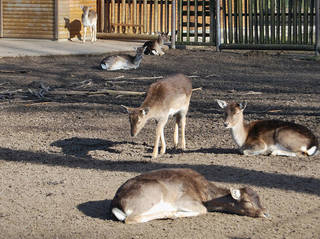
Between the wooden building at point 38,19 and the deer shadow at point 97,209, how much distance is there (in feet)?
53.6

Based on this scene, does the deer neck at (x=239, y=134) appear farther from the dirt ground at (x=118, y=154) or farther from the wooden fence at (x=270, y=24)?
the wooden fence at (x=270, y=24)

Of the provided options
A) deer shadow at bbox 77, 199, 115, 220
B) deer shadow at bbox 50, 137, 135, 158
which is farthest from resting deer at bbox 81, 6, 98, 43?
deer shadow at bbox 77, 199, 115, 220

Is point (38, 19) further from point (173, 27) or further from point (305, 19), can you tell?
point (305, 19)

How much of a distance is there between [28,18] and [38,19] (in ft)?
1.30

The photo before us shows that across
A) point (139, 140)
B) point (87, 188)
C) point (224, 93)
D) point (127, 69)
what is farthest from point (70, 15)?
point (87, 188)

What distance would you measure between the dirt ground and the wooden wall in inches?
210

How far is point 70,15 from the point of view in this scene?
2378 cm

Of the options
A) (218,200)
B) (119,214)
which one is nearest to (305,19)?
(218,200)

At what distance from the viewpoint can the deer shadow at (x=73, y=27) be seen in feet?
77.4

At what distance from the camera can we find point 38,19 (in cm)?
2345

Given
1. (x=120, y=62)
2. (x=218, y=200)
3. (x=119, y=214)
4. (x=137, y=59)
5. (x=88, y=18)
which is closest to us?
(x=119, y=214)

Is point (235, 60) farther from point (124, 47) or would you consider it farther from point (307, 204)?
point (307, 204)

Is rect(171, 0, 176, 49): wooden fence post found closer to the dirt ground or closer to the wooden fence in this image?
the wooden fence

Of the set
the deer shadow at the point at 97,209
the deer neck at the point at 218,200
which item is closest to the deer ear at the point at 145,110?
the deer shadow at the point at 97,209
